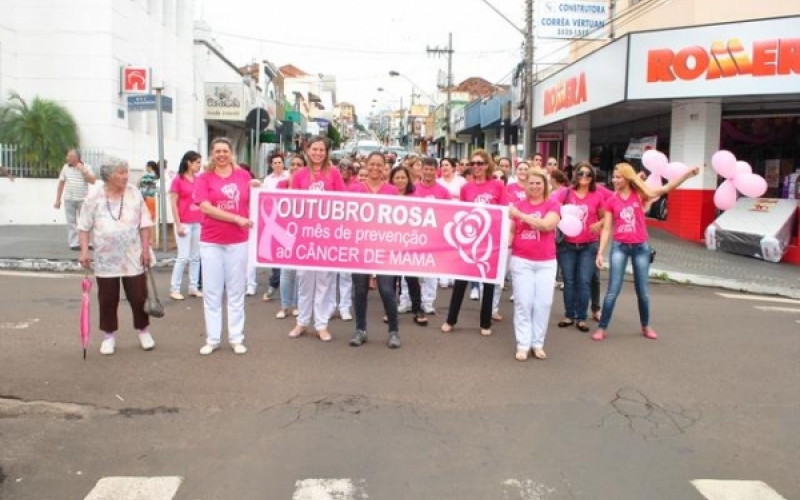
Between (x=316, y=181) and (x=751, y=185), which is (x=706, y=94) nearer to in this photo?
(x=751, y=185)

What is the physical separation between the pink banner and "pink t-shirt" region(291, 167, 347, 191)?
19 centimetres

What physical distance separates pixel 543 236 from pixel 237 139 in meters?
32.2

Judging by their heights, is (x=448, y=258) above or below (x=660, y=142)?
below

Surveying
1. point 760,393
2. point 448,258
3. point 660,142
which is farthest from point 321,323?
point 660,142

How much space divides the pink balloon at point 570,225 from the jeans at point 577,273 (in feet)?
2.13

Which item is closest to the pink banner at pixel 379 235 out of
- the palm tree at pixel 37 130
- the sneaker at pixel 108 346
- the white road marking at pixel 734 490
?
the sneaker at pixel 108 346

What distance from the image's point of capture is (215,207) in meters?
6.56

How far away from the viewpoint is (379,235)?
724cm

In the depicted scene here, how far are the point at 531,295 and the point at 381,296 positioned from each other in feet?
4.71

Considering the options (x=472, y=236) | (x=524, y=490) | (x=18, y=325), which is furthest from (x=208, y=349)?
(x=524, y=490)

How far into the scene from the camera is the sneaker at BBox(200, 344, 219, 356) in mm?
6754

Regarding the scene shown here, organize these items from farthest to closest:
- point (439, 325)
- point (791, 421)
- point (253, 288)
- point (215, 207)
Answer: point (253, 288)
point (439, 325)
point (215, 207)
point (791, 421)

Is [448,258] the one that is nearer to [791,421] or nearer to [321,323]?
[321,323]

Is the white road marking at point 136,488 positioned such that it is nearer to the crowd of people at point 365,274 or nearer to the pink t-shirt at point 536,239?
the crowd of people at point 365,274
